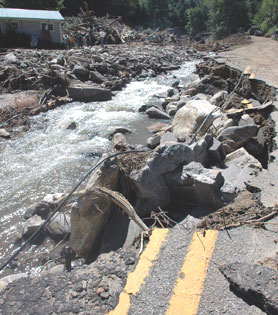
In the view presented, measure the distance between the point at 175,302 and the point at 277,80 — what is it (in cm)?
667

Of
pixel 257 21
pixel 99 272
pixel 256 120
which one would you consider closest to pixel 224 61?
pixel 256 120

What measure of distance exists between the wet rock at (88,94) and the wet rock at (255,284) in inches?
378

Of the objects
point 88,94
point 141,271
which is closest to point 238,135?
point 141,271

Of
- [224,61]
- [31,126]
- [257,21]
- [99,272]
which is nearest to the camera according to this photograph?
[99,272]

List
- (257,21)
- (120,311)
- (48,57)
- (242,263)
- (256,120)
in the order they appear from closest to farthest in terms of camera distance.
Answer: (120,311), (242,263), (256,120), (48,57), (257,21)

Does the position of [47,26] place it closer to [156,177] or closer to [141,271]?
[156,177]

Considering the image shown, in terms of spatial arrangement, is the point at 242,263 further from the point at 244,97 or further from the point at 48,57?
the point at 48,57

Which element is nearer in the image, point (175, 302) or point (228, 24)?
point (175, 302)

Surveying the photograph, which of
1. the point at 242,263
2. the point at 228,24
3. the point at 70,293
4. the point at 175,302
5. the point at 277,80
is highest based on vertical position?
the point at 228,24

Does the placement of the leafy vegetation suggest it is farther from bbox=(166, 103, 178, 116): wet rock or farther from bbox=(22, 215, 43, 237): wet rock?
bbox=(22, 215, 43, 237): wet rock

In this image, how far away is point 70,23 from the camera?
89.7 ft

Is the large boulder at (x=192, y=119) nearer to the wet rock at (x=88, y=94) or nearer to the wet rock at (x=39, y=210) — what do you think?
the wet rock at (x=39, y=210)

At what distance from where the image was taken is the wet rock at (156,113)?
8.91 m

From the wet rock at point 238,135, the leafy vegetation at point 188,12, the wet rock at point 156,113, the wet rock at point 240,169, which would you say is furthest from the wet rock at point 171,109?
the leafy vegetation at point 188,12
